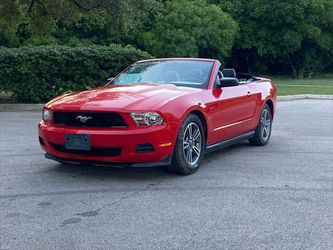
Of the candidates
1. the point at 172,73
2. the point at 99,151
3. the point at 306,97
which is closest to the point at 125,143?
the point at 99,151

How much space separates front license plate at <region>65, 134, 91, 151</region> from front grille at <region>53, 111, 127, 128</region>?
0.17 meters

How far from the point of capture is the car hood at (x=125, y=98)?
6078 mm

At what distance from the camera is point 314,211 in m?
5.06

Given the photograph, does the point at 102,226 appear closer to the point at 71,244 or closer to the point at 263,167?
the point at 71,244

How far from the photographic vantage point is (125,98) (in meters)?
6.30

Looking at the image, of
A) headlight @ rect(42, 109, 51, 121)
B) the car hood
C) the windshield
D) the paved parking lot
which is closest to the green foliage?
the windshield

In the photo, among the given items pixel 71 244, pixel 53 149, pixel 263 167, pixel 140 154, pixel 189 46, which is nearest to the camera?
pixel 71 244

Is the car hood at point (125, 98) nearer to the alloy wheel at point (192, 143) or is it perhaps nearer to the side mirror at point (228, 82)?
the alloy wheel at point (192, 143)

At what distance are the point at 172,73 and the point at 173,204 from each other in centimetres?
274

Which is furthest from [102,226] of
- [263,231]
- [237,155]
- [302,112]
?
[302,112]

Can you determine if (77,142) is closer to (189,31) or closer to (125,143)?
(125,143)

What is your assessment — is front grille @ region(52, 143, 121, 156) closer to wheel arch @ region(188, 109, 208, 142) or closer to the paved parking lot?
the paved parking lot

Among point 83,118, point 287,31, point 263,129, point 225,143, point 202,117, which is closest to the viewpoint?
point 83,118

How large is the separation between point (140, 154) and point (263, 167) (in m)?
1.90
